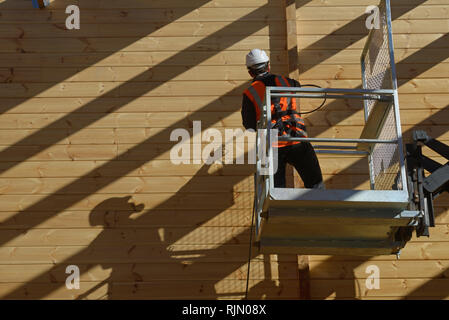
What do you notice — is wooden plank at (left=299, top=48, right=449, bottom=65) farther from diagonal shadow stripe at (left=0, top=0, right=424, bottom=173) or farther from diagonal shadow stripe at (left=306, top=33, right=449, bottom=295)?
diagonal shadow stripe at (left=0, top=0, right=424, bottom=173)

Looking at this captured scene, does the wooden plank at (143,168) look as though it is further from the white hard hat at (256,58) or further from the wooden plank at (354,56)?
the white hard hat at (256,58)

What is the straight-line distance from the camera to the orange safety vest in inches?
277

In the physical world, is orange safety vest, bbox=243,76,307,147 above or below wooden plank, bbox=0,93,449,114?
below

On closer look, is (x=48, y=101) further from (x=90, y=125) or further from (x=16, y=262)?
(x=16, y=262)

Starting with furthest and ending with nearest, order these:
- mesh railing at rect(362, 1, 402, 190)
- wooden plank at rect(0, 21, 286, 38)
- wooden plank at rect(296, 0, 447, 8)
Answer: wooden plank at rect(296, 0, 447, 8), wooden plank at rect(0, 21, 286, 38), mesh railing at rect(362, 1, 402, 190)

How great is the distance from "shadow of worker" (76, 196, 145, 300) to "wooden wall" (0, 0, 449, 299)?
2 cm

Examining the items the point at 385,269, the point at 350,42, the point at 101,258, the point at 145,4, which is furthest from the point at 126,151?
the point at 385,269

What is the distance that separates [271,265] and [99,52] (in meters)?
3.41

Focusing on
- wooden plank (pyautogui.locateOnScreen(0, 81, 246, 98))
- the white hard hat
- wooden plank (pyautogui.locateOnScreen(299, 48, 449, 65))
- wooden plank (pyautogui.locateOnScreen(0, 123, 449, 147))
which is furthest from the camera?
wooden plank (pyautogui.locateOnScreen(299, 48, 449, 65))

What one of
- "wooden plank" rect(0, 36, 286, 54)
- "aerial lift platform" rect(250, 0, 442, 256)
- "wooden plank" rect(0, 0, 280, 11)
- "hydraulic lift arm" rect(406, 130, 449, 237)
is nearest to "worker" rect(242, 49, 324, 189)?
"aerial lift platform" rect(250, 0, 442, 256)

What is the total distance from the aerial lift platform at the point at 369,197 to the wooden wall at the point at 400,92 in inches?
33.8

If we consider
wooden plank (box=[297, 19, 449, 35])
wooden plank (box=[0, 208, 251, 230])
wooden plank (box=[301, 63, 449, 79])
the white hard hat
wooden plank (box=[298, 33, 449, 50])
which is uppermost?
wooden plank (box=[297, 19, 449, 35])

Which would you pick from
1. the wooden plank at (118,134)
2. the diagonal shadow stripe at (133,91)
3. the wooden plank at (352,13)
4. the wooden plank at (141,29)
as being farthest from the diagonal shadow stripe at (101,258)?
the wooden plank at (352,13)
